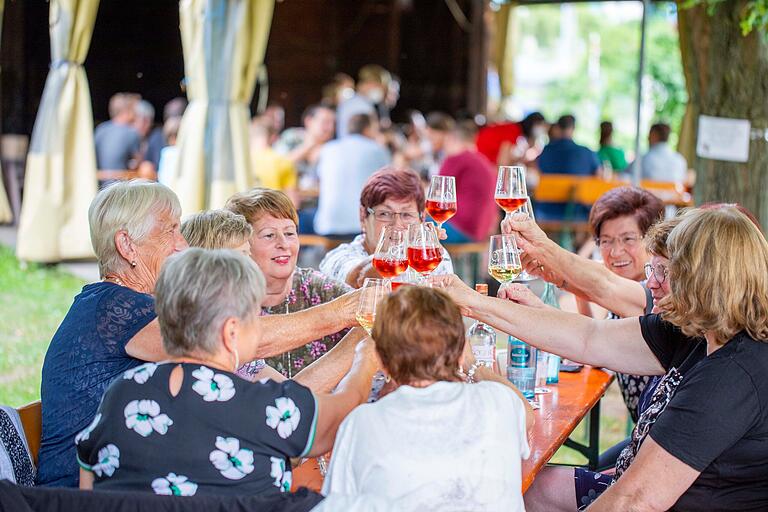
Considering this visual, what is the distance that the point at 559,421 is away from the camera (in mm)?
2965

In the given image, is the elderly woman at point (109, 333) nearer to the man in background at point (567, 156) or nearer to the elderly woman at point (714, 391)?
the elderly woman at point (714, 391)

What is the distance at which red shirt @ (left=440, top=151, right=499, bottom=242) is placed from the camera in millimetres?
8008

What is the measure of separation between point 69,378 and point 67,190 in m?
5.98

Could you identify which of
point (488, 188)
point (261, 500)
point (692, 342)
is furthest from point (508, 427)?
point (488, 188)

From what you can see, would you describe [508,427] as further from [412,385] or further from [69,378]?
[69,378]

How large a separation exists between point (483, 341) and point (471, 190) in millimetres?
5008

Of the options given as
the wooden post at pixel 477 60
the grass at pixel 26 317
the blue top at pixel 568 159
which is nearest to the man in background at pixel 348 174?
the grass at pixel 26 317

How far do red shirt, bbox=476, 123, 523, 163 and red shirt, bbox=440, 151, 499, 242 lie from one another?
2.60 m

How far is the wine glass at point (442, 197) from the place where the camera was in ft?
10.5

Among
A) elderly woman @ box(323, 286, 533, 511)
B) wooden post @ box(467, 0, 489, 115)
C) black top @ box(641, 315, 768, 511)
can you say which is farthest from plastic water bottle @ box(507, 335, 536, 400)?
wooden post @ box(467, 0, 489, 115)

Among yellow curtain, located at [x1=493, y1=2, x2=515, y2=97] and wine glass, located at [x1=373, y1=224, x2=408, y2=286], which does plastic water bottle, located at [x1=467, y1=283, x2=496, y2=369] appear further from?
yellow curtain, located at [x1=493, y1=2, x2=515, y2=97]

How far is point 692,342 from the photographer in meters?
2.73

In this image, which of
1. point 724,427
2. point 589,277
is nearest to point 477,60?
point 589,277

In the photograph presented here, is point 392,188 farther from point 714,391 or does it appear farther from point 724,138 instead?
point 724,138
